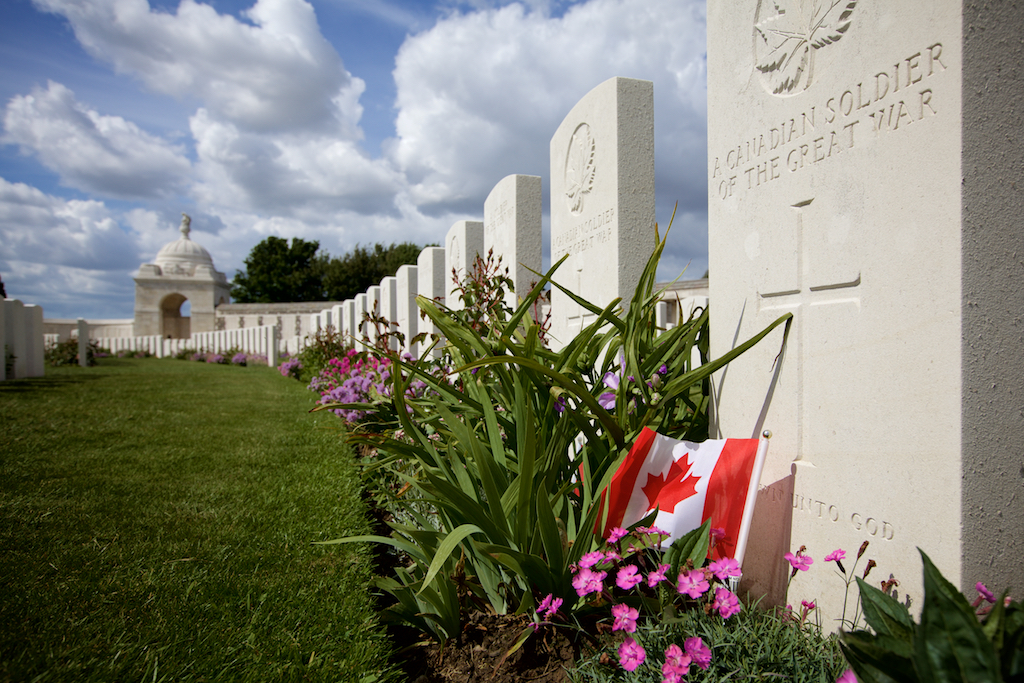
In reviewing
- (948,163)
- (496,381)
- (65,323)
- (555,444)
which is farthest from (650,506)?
(65,323)

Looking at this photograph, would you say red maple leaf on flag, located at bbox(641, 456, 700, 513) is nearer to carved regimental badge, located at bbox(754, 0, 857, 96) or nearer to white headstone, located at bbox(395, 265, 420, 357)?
carved regimental badge, located at bbox(754, 0, 857, 96)

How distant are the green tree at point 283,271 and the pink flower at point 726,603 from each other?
43752 millimetres

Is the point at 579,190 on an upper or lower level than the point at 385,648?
upper

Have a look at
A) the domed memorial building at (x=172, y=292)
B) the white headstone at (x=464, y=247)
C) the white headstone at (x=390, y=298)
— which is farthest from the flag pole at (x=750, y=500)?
the domed memorial building at (x=172, y=292)

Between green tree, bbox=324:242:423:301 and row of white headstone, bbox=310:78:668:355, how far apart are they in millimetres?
36834

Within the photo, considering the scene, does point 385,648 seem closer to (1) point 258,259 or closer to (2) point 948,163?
(2) point 948,163

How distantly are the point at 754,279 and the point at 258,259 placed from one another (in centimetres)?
4629

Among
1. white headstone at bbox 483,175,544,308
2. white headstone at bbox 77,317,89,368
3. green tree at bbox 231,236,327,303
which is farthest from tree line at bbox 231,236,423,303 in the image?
white headstone at bbox 483,175,544,308

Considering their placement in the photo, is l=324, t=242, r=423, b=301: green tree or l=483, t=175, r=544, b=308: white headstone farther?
l=324, t=242, r=423, b=301: green tree

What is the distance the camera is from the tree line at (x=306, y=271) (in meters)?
40.7

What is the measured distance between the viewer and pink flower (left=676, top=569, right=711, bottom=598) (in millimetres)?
1285

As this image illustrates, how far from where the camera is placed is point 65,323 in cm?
2941

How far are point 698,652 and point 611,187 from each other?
Result: 2.02m

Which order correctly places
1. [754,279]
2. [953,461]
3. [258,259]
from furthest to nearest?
[258,259] < [754,279] < [953,461]
